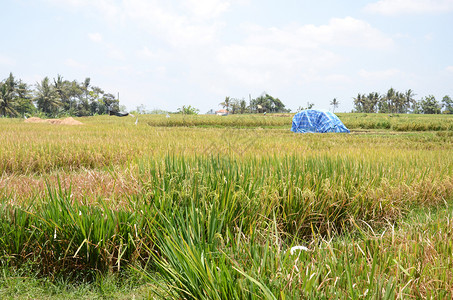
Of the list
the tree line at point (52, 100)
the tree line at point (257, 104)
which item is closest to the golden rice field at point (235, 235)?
the tree line at point (52, 100)

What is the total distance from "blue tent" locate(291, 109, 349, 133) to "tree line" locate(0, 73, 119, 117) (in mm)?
34660

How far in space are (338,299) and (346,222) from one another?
8.49ft

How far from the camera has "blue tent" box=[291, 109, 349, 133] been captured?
17.5 meters

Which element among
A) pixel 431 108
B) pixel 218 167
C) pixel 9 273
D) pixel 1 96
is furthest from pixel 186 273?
pixel 431 108

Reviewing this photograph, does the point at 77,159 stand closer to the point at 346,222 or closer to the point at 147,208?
the point at 147,208

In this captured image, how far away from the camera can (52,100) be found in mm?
49219

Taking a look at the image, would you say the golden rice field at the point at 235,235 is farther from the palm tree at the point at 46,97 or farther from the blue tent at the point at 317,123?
the palm tree at the point at 46,97

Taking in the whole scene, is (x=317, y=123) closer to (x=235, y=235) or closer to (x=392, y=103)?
(x=235, y=235)

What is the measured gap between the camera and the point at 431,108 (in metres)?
68.2

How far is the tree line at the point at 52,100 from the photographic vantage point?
1683 inches

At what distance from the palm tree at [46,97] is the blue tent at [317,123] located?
4375 centimetres

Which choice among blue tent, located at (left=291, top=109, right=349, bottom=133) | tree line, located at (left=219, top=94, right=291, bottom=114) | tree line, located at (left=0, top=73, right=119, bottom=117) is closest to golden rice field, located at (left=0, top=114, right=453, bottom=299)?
blue tent, located at (left=291, top=109, right=349, bottom=133)

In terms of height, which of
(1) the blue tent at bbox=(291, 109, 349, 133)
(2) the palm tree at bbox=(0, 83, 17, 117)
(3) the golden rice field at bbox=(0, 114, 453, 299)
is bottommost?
(3) the golden rice field at bbox=(0, 114, 453, 299)

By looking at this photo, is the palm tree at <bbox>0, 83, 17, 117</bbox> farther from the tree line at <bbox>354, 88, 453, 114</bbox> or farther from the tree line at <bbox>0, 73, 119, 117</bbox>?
the tree line at <bbox>354, 88, 453, 114</bbox>
